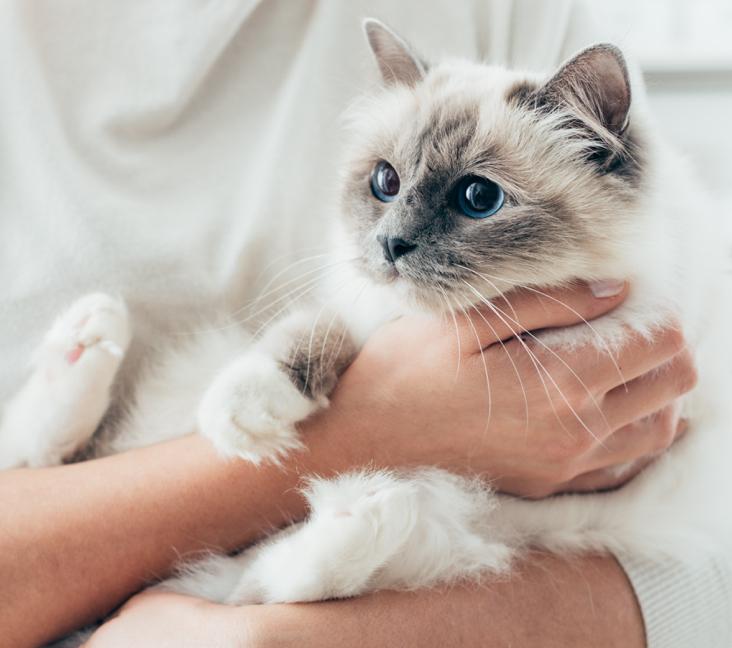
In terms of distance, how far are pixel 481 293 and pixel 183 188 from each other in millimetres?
686

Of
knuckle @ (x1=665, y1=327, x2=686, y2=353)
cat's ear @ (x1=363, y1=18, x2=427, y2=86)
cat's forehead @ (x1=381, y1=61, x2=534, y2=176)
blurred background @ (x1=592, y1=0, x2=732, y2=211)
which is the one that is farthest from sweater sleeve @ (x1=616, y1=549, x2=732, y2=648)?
blurred background @ (x1=592, y1=0, x2=732, y2=211)

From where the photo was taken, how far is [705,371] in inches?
51.6

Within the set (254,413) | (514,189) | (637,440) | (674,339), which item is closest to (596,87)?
(514,189)

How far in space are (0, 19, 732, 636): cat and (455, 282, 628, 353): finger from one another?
0.06 ft

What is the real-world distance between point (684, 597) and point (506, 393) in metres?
0.46

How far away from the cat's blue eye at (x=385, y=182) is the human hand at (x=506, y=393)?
22 cm

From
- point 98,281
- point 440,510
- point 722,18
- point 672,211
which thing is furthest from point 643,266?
point 722,18

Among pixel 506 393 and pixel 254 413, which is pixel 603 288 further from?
pixel 254 413

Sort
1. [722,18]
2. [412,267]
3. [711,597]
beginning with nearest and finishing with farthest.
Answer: [412,267] → [711,597] → [722,18]

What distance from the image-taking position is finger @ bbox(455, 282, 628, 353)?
3.49 feet

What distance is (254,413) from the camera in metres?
1.05

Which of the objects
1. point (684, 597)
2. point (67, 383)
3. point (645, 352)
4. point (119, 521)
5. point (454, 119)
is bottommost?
point (684, 597)

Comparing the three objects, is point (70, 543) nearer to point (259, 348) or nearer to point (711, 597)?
point (259, 348)

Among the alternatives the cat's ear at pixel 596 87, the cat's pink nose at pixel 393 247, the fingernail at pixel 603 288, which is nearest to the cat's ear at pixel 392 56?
the cat's ear at pixel 596 87
